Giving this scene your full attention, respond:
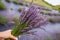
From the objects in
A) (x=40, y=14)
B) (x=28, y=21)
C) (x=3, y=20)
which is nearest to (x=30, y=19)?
(x=28, y=21)

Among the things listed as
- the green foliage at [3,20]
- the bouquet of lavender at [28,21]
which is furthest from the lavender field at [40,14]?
the bouquet of lavender at [28,21]

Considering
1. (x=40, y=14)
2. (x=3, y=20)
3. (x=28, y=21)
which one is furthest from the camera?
(x=3, y=20)

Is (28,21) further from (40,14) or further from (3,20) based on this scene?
(3,20)

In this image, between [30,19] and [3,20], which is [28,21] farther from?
[3,20]

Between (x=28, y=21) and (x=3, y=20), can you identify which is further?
(x=3, y=20)

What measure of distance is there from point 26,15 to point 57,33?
1.90 ft

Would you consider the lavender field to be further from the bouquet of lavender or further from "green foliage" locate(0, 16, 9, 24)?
the bouquet of lavender

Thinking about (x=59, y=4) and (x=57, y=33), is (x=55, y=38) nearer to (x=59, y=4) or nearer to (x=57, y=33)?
(x=57, y=33)

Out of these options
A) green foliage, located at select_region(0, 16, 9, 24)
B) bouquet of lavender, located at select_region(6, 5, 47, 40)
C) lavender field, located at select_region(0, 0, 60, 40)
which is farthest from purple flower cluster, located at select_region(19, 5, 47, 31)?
green foliage, located at select_region(0, 16, 9, 24)

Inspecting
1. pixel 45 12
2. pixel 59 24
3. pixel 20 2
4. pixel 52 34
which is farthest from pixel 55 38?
pixel 20 2

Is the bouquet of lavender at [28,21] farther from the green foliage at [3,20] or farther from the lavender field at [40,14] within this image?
the green foliage at [3,20]

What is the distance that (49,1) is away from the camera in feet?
5.03

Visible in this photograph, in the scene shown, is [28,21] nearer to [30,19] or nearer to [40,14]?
[30,19]

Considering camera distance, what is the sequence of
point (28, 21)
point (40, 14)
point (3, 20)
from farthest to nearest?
point (3, 20) < point (40, 14) < point (28, 21)
